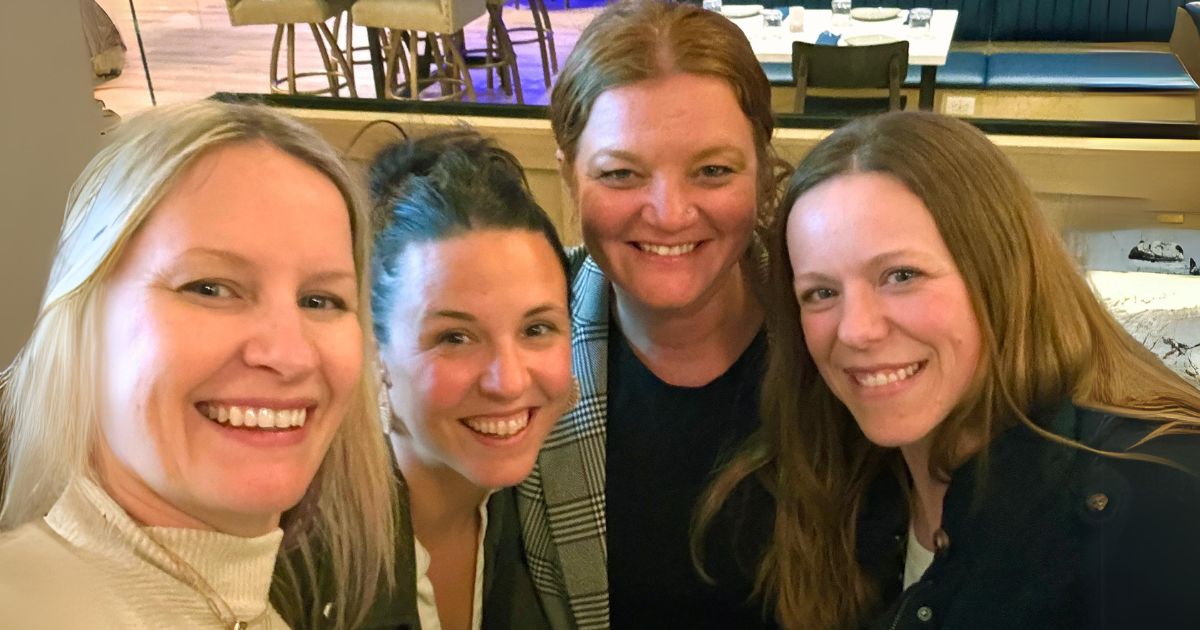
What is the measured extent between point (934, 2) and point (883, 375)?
561 cm

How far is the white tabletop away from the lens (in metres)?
4.96

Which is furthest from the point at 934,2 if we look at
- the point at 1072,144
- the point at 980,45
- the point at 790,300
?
the point at 790,300

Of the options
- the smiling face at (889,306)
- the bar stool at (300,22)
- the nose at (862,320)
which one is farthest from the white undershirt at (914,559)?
the bar stool at (300,22)

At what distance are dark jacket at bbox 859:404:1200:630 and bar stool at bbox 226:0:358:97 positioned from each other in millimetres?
4466

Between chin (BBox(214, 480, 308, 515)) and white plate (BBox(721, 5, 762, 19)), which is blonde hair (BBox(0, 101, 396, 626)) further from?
white plate (BBox(721, 5, 762, 19))

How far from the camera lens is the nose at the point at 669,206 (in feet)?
5.01

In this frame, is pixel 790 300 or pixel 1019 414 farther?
pixel 790 300

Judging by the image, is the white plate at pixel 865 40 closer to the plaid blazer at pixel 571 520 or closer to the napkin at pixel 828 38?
the napkin at pixel 828 38

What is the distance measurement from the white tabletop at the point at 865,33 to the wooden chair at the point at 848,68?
1.16 feet

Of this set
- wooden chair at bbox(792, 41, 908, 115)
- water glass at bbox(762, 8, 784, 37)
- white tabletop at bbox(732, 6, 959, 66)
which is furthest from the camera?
water glass at bbox(762, 8, 784, 37)

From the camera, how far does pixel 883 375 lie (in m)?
A: 1.32

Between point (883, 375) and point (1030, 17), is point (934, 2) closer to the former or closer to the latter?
point (1030, 17)

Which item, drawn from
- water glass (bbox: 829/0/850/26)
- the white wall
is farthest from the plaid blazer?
water glass (bbox: 829/0/850/26)

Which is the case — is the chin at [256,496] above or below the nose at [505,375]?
above
